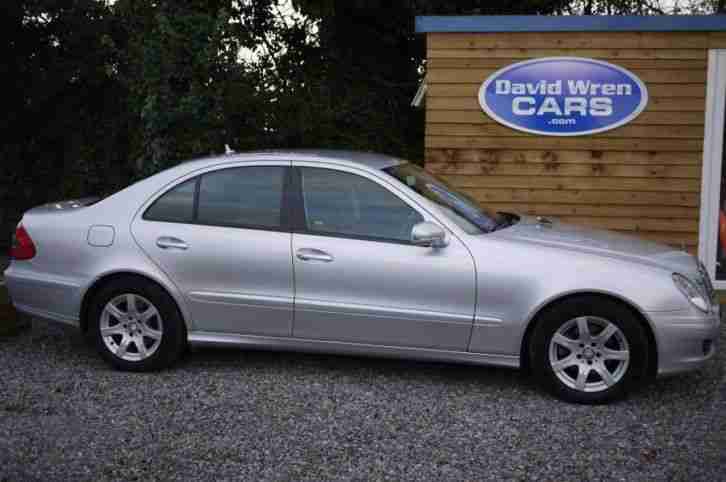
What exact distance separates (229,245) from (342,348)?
1.02 meters

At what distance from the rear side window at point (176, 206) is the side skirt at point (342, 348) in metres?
0.80

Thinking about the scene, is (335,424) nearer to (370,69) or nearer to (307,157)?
(307,157)

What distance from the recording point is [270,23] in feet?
47.3

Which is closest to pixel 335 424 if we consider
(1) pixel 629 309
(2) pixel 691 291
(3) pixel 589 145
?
(1) pixel 629 309

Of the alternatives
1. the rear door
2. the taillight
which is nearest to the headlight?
the rear door

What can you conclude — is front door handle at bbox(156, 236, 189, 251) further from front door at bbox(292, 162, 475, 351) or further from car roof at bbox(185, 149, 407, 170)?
front door at bbox(292, 162, 475, 351)

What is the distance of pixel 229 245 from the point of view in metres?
6.15

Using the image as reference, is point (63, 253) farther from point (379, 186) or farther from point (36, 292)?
point (379, 186)

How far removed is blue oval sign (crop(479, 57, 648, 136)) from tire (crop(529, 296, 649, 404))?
3522 millimetres

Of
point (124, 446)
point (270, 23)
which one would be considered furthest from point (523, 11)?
point (124, 446)

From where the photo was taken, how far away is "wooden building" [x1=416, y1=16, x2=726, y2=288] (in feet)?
28.5

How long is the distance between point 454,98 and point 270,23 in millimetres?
6304

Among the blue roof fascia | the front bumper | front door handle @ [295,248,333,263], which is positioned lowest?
the front bumper

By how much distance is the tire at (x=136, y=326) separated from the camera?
20.6 feet
